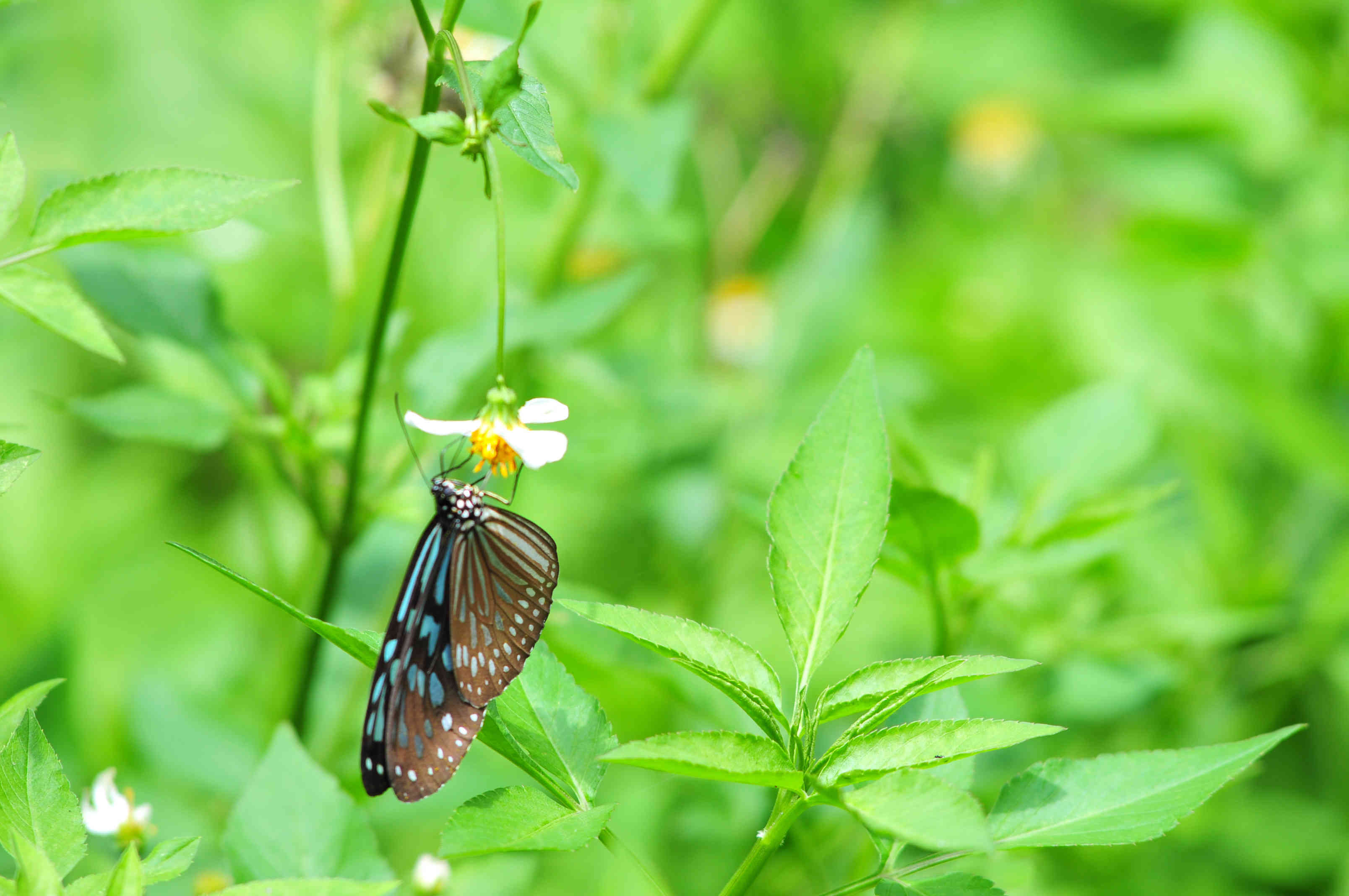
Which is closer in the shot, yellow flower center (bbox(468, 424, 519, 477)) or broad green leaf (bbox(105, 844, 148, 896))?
broad green leaf (bbox(105, 844, 148, 896))

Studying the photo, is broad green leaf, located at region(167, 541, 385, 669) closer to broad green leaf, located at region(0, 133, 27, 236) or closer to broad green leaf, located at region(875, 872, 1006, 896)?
broad green leaf, located at region(0, 133, 27, 236)

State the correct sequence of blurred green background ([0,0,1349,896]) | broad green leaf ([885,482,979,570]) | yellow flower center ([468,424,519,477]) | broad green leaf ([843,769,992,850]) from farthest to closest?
blurred green background ([0,0,1349,896])
broad green leaf ([885,482,979,570])
yellow flower center ([468,424,519,477])
broad green leaf ([843,769,992,850])

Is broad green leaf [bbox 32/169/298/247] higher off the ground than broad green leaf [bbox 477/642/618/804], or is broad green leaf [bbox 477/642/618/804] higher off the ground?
broad green leaf [bbox 32/169/298/247]

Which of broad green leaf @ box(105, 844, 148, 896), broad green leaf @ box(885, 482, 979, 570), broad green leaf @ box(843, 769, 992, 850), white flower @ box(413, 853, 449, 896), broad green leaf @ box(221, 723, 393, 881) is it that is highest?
broad green leaf @ box(885, 482, 979, 570)

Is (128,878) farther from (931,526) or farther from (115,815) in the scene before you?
(931,526)

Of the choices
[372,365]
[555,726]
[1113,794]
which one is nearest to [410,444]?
[372,365]

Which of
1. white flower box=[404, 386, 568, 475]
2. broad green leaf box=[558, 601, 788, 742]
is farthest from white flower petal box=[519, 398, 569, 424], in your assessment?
broad green leaf box=[558, 601, 788, 742]

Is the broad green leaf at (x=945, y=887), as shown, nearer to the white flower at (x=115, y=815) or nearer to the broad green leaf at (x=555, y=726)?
the broad green leaf at (x=555, y=726)
